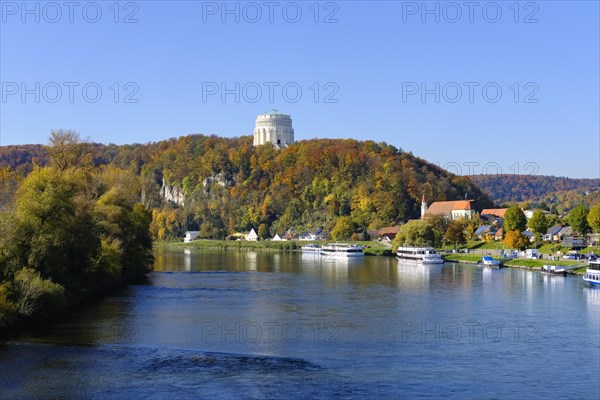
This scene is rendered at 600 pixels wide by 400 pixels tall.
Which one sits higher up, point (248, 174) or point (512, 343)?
point (248, 174)

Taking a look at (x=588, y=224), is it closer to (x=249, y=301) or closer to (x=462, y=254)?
(x=462, y=254)

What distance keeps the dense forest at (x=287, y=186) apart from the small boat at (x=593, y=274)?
54.2 m

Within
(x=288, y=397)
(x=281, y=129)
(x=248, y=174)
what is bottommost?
(x=288, y=397)

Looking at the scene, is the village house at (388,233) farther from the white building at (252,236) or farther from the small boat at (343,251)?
the white building at (252,236)

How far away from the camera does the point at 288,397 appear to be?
17.3m

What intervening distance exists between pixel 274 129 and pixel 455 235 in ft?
260

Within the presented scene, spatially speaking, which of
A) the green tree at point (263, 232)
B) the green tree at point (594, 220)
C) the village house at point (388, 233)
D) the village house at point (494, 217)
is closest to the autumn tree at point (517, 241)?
the green tree at point (594, 220)

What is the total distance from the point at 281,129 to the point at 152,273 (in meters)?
100.0

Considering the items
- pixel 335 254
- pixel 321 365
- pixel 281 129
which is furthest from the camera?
pixel 281 129

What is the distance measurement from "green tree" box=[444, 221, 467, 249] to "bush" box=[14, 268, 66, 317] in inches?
2078

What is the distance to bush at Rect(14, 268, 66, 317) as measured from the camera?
941 inches

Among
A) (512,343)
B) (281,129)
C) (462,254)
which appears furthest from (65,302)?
(281,129)

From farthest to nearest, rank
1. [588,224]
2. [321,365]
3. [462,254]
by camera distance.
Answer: [462,254]
[588,224]
[321,365]

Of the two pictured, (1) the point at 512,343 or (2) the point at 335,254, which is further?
(2) the point at 335,254
